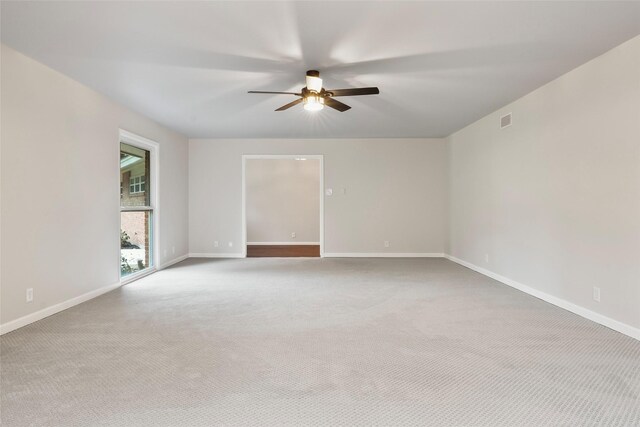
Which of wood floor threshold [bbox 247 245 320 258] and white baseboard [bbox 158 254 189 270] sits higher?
white baseboard [bbox 158 254 189 270]

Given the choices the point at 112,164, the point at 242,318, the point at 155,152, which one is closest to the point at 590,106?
the point at 242,318

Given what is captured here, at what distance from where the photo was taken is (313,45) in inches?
118

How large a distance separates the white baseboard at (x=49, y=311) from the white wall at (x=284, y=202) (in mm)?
5703

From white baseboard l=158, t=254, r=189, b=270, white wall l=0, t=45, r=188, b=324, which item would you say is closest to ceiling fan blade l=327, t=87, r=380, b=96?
white wall l=0, t=45, r=188, b=324

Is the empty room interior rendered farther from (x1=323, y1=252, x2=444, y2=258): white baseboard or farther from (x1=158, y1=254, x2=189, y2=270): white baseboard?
(x1=323, y1=252, x2=444, y2=258): white baseboard

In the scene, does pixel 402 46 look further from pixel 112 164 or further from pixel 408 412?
pixel 112 164

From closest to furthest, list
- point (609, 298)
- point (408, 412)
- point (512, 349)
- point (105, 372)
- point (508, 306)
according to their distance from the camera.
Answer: point (408, 412), point (105, 372), point (512, 349), point (609, 298), point (508, 306)

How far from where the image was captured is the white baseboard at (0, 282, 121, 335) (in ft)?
10.0

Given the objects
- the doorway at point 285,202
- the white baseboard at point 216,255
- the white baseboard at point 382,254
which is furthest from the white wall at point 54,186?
the doorway at point 285,202

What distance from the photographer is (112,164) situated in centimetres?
462

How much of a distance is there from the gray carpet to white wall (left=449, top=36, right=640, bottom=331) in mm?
414

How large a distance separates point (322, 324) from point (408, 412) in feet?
4.79

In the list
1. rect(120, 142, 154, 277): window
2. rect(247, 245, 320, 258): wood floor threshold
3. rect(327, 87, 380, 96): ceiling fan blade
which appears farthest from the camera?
rect(247, 245, 320, 258): wood floor threshold

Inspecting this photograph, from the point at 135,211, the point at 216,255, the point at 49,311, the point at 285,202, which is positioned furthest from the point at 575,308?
the point at 285,202
